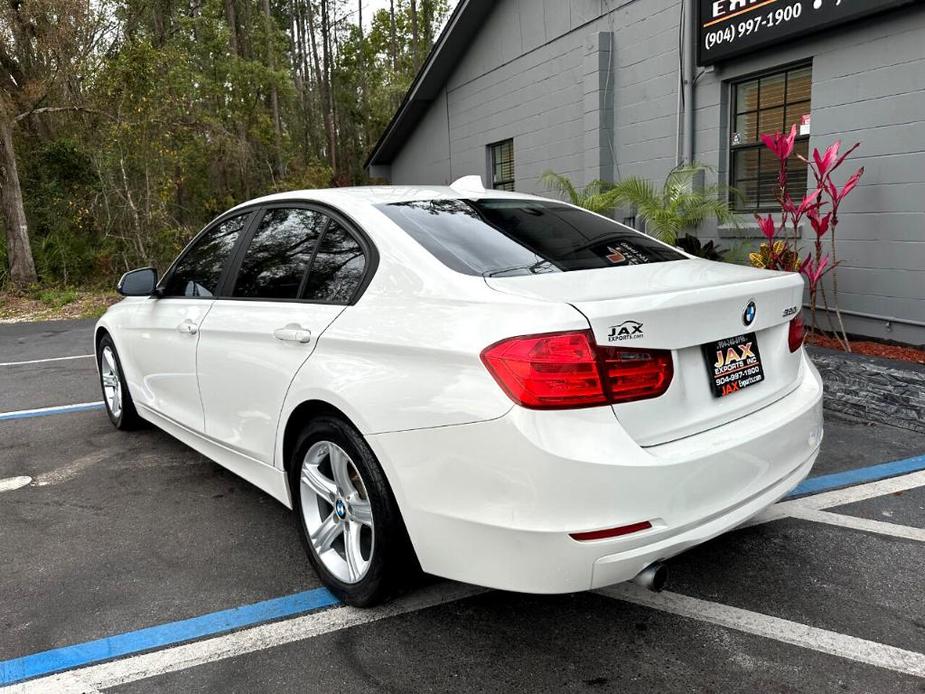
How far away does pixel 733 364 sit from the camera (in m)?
2.58

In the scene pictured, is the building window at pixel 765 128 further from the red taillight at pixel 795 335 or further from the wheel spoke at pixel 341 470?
the wheel spoke at pixel 341 470

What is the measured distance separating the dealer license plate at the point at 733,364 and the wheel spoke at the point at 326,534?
1.53 metres

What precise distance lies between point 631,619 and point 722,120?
6.82m

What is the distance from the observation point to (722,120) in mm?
8172

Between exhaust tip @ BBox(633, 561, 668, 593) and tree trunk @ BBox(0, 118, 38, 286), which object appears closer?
exhaust tip @ BBox(633, 561, 668, 593)

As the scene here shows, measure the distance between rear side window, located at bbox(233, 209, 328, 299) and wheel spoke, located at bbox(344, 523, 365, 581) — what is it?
39.7 inches

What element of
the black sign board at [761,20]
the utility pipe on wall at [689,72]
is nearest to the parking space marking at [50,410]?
the utility pipe on wall at [689,72]

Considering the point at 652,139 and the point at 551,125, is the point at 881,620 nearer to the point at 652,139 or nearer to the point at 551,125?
the point at 652,139

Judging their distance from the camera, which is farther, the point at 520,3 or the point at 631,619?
the point at 520,3

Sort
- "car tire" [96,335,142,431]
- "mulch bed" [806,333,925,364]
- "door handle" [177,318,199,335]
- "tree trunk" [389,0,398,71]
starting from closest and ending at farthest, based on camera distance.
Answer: "door handle" [177,318,199,335] → "car tire" [96,335,142,431] → "mulch bed" [806,333,925,364] → "tree trunk" [389,0,398,71]

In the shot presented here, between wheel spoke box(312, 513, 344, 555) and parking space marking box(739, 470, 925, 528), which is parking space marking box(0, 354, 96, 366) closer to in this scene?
wheel spoke box(312, 513, 344, 555)

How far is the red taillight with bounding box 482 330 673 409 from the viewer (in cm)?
219

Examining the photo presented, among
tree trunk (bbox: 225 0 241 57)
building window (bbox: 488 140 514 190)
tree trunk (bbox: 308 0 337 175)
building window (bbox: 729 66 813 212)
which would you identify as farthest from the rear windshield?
tree trunk (bbox: 308 0 337 175)

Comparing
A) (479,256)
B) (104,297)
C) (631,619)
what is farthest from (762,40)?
(104,297)
